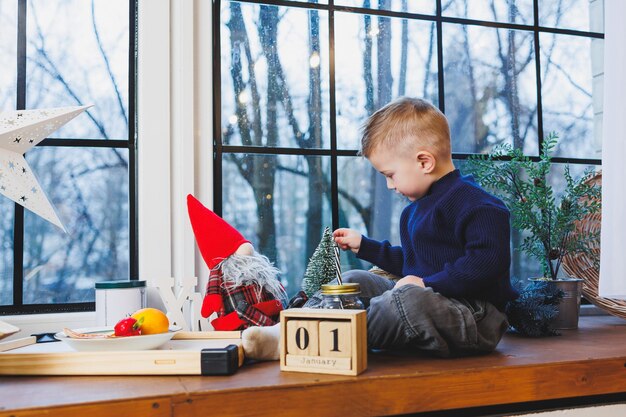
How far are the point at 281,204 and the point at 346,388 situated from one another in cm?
83

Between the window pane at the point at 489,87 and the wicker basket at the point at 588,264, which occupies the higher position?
the window pane at the point at 489,87

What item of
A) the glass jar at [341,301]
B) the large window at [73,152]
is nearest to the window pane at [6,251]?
the large window at [73,152]

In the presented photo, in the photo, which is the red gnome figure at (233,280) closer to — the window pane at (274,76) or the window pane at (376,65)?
the window pane at (274,76)

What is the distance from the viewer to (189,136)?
1.56 metres

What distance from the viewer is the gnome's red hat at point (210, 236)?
4.54 feet

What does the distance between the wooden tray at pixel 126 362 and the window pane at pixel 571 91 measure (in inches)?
55.6

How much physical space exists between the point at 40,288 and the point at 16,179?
348mm

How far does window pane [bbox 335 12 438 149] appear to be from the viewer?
1761mm

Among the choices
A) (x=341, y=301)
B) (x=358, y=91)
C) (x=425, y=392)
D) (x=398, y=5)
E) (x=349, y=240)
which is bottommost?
(x=425, y=392)

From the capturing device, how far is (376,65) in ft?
5.92

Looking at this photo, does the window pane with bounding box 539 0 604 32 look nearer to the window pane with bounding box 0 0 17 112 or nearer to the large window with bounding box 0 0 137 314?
the large window with bounding box 0 0 137 314

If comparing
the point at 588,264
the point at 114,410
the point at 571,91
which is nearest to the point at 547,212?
the point at 588,264

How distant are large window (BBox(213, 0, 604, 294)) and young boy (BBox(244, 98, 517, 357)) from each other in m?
0.26

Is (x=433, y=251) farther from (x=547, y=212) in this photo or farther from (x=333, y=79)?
(x=333, y=79)
